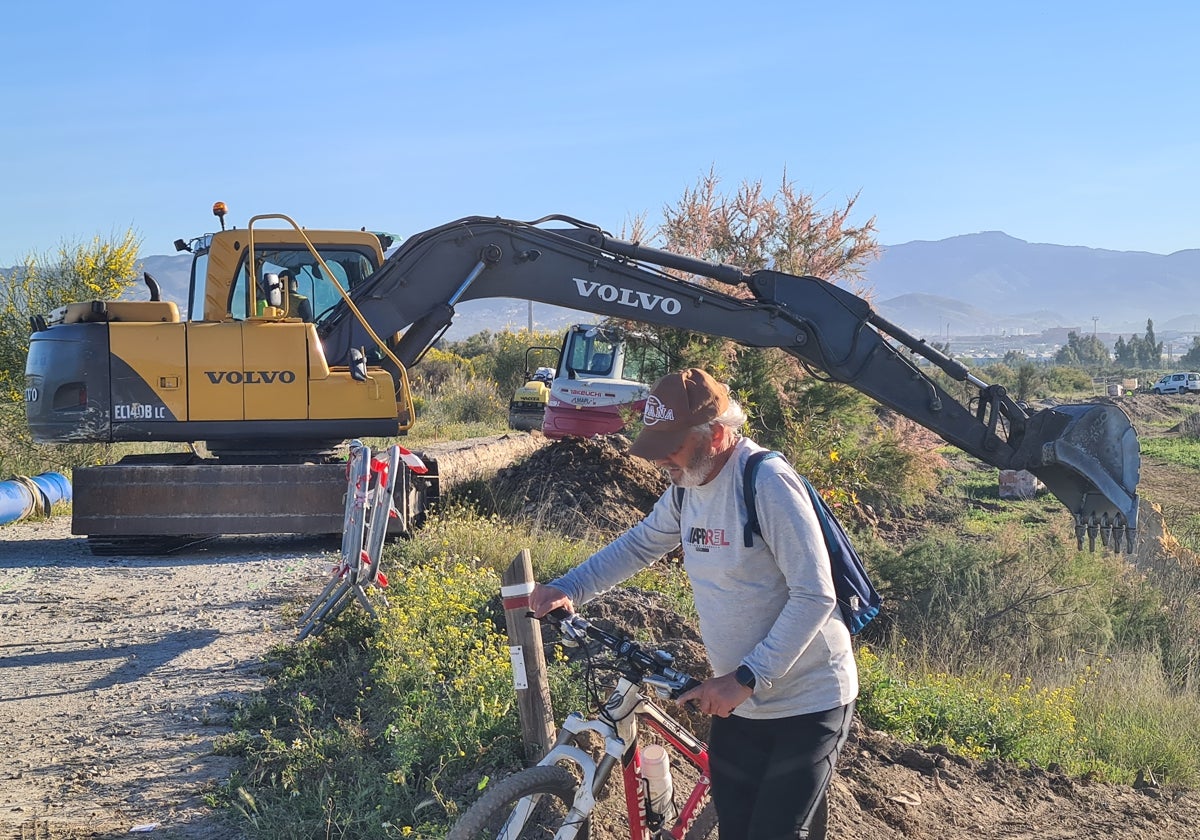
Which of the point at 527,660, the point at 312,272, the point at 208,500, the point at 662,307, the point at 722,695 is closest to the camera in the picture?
the point at 722,695

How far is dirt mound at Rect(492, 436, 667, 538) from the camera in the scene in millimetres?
13039

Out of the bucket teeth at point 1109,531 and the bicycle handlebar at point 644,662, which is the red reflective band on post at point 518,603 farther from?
the bucket teeth at point 1109,531

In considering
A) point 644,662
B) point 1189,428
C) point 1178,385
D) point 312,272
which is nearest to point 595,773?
point 644,662

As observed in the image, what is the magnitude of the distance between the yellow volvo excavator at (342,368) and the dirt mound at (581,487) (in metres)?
1.99

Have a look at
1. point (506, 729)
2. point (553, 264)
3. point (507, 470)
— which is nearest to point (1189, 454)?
point (507, 470)

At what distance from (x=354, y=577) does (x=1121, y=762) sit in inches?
201

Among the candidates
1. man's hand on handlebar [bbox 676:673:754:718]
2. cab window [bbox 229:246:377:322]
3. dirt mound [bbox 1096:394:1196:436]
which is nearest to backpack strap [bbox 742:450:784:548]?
man's hand on handlebar [bbox 676:673:754:718]

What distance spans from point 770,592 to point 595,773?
904mm

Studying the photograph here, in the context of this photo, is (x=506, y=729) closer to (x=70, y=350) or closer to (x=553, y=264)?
(x=553, y=264)

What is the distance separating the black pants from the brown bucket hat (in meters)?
0.94

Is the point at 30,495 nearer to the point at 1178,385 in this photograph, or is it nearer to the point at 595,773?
the point at 595,773

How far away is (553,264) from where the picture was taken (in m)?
11.3

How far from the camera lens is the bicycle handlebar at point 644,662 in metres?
3.67

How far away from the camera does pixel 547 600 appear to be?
404cm
